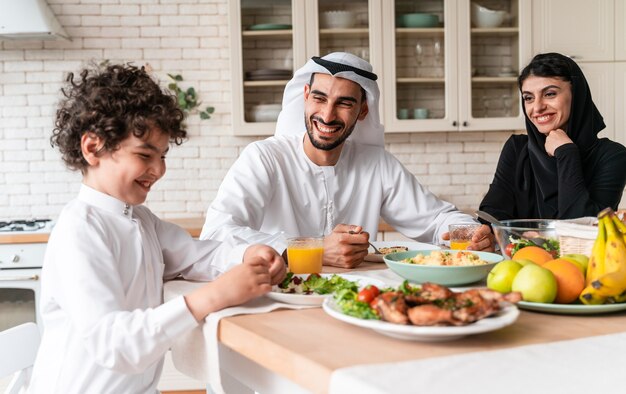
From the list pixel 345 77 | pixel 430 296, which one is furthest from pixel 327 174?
pixel 430 296

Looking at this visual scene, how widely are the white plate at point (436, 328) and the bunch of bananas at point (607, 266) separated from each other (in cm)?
20

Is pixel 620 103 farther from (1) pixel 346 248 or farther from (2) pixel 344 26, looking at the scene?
(1) pixel 346 248

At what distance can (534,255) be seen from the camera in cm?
138

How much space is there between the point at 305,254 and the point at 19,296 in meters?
2.53

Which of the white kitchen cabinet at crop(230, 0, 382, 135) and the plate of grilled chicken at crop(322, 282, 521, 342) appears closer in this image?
the plate of grilled chicken at crop(322, 282, 521, 342)

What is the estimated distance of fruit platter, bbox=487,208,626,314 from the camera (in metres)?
1.19

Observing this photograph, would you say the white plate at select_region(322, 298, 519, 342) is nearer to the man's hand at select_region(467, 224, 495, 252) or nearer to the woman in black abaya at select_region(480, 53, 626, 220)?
the man's hand at select_region(467, 224, 495, 252)

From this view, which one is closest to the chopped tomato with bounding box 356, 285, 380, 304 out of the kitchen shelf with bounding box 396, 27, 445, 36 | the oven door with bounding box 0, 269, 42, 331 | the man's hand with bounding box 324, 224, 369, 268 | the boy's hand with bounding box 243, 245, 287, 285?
the boy's hand with bounding box 243, 245, 287, 285

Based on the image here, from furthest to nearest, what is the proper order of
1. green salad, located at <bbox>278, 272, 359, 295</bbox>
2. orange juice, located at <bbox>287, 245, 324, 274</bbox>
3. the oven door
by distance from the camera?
the oven door
orange juice, located at <bbox>287, 245, 324, 274</bbox>
green salad, located at <bbox>278, 272, 359, 295</bbox>

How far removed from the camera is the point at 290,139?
265cm

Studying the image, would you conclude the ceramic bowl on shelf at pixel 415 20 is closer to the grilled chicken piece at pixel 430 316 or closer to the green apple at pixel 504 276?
the green apple at pixel 504 276

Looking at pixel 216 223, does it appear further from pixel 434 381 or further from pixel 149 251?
pixel 434 381

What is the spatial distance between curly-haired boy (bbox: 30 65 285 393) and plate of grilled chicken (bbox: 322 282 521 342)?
315 millimetres

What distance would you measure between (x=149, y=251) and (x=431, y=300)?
732mm
